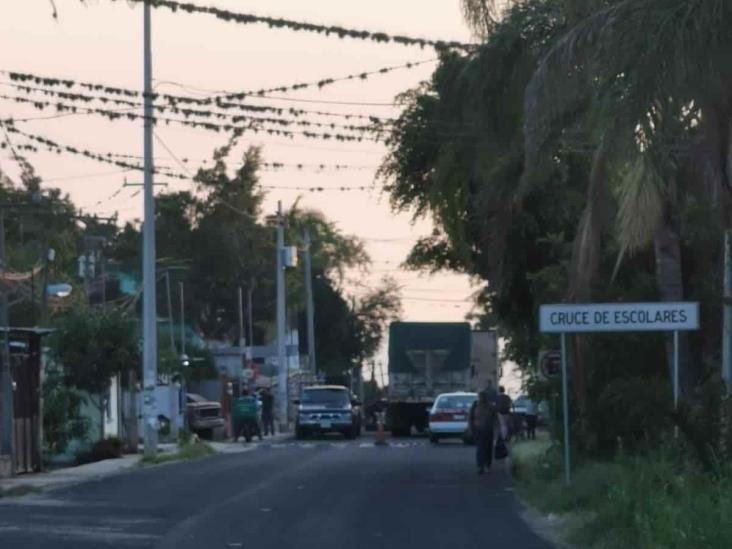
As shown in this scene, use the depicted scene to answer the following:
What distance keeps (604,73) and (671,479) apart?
438 cm

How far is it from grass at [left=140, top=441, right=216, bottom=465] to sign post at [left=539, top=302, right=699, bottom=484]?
17.7 m

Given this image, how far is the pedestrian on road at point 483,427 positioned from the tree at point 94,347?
11.7 m

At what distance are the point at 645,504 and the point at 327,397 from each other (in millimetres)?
41436

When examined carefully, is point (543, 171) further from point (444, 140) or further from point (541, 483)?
point (444, 140)

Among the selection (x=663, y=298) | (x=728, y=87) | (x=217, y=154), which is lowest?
(x=663, y=298)

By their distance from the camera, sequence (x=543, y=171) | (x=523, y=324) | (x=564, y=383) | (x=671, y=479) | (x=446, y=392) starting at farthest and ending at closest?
1. (x=446, y=392)
2. (x=523, y=324)
3. (x=543, y=171)
4. (x=564, y=383)
5. (x=671, y=479)

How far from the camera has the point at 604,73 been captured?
17.0 meters

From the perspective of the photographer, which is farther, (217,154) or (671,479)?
(217,154)

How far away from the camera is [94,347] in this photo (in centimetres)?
4191

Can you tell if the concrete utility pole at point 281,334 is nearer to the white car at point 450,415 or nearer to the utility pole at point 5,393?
the white car at point 450,415

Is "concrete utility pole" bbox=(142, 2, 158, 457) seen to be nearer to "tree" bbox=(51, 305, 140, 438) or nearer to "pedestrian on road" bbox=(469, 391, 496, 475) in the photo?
"tree" bbox=(51, 305, 140, 438)

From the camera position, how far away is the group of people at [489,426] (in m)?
32.8

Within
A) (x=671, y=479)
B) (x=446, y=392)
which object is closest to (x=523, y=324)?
(x=446, y=392)

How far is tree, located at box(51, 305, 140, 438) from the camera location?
41.6 m
